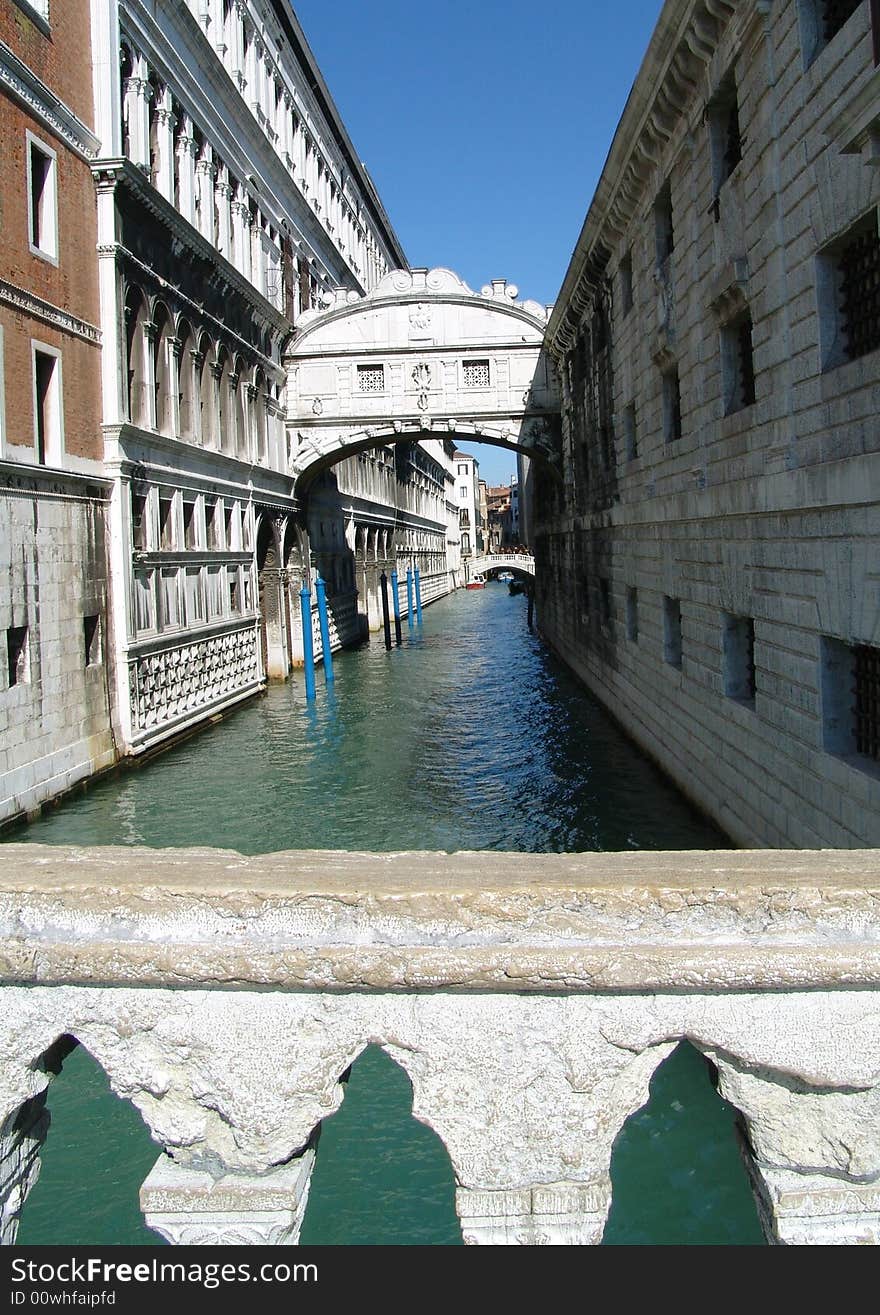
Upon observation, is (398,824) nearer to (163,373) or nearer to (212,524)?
(163,373)

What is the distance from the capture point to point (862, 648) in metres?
6.58

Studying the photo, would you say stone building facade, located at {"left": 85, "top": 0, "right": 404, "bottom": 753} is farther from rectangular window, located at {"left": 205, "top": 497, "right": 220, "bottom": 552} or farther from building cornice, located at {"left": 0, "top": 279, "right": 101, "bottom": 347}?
building cornice, located at {"left": 0, "top": 279, "right": 101, "bottom": 347}

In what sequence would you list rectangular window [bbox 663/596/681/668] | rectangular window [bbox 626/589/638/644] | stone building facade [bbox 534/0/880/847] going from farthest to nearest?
rectangular window [bbox 626/589/638/644] < rectangular window [bbox 663/596/681/668] < stone building facade [bbox 534/0/880/847]

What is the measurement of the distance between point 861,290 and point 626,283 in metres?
8.66

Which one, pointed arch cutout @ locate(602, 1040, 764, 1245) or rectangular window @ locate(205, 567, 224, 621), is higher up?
rectangular window @ locate(205, 567, 224, 621)

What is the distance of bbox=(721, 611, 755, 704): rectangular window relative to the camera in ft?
30.4

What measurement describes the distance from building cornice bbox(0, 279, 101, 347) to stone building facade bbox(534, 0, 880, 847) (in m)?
7.03

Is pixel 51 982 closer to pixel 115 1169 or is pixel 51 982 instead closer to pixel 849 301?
pixel 115 1169

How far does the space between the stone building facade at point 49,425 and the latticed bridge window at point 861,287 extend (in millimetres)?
8201

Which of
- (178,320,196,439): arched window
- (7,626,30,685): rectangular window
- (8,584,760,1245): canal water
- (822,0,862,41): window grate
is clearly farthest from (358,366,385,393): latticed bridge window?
(822,0,862,41): window grate

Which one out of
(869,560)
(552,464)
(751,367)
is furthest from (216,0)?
(869,560)

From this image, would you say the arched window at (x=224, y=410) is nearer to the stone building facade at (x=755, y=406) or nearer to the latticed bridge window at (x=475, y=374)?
the latticed bridge window at (x=475, y=374)

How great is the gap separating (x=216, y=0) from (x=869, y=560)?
18.0 m

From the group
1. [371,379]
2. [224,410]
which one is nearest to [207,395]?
[224,410]
